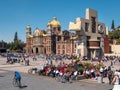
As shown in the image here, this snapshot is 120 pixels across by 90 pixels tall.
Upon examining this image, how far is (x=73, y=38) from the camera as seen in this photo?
109 meters

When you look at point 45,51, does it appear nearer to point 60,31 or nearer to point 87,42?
point 60,31

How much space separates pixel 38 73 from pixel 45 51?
313ft

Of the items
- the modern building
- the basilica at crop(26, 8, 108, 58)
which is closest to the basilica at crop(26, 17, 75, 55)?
the basilica at crop(26, 8, 108, 58)

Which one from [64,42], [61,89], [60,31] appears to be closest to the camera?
[61,89]

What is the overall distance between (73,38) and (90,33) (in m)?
54.2

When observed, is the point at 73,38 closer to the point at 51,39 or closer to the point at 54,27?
the point at 51,39

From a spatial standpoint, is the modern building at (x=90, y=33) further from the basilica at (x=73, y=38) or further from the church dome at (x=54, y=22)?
the church dome at (x=54, y=22)

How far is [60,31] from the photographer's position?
123 meters

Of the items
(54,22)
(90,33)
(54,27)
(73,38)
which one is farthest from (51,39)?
(90,33)

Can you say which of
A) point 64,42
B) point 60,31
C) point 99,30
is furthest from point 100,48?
point 60,31

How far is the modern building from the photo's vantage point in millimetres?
52188

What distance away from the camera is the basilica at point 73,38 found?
176ft

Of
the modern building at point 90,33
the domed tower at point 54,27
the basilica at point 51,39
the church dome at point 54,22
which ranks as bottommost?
the modern building at point 90,33

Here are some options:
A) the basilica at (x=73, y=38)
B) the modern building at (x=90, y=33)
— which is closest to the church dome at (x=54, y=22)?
the basilica at (x=73, y=38)
